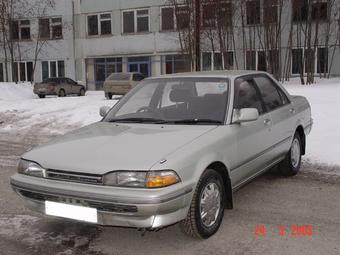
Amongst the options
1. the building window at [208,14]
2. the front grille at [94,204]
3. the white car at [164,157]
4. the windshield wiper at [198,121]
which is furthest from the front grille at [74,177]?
the building window at [208,14]

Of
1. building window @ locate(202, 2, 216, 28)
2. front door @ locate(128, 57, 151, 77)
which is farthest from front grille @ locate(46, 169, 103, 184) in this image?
front door @ locate(128, 57, 151, 77)

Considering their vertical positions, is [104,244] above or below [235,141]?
below

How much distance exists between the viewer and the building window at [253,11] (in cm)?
2574

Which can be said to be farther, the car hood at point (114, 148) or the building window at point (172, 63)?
the building window at point (172, 63)

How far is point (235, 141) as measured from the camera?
454 centimetres

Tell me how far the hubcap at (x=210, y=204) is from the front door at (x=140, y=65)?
29.9 metres

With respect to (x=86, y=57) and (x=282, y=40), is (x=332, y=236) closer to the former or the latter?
(x=282, y=40)

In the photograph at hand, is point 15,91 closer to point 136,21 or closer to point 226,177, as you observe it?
point 136,21

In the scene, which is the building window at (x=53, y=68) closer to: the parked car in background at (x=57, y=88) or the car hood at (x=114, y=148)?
the parked car in background at (x=57, y=88)

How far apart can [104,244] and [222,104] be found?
6.03 feet

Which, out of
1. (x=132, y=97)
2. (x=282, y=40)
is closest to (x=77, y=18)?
(x=282, y=40)

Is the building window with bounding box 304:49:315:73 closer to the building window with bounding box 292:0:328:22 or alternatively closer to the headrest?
the building window with bounding box 292:0:328:22

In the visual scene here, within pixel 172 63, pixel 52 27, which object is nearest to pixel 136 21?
pixel 172 63

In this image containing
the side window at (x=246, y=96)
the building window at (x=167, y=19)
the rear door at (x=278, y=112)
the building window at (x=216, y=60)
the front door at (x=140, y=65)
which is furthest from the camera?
the front door at (x=140, y=65)
